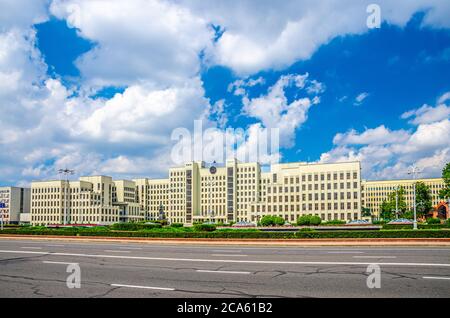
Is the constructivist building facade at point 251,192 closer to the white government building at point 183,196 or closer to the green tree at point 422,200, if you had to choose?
the white government building at point 183,196

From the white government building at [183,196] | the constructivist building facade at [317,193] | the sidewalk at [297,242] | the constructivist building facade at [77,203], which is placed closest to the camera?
the sidewalk at [297,242]

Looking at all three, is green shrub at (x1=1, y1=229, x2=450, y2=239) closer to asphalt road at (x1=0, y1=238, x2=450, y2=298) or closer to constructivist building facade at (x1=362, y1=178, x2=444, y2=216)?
asphalt road at (x1=0, y1=238, x2=450, y2=298)

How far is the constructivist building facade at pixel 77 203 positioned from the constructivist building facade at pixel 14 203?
1768 cm

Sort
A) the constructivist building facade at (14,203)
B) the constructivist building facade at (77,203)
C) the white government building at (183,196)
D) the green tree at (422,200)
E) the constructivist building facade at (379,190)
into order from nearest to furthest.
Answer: the green tree at (422,200) → the white government building at (183,196) → the constructivist building facade at (77,203) → the constructivist building facade at (14,203) → the constructivist building facade at (379,190)

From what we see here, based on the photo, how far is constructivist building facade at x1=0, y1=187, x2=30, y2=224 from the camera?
163000 millimetres

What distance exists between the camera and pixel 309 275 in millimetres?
12688

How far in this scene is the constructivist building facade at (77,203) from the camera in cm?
→ 14125

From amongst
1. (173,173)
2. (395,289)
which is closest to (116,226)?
(395,289)

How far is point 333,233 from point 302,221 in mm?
43532

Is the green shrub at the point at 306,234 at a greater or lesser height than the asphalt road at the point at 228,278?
lesser

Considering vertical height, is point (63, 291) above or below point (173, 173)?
below

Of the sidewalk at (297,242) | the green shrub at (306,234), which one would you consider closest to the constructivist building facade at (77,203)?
the green shrub at (306,234)

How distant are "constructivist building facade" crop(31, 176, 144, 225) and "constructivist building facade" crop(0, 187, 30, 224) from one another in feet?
58.0
